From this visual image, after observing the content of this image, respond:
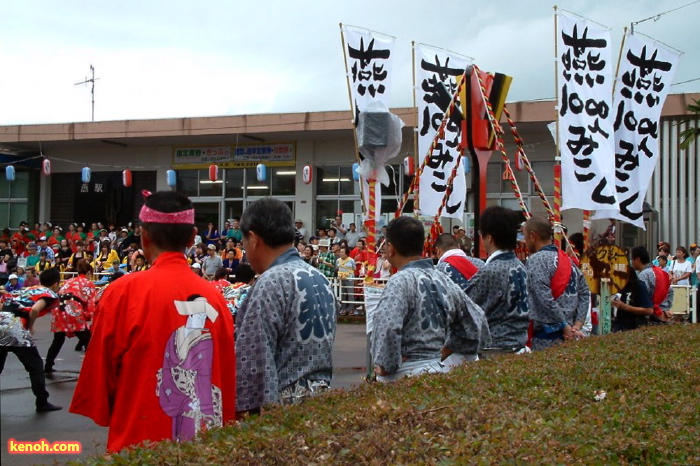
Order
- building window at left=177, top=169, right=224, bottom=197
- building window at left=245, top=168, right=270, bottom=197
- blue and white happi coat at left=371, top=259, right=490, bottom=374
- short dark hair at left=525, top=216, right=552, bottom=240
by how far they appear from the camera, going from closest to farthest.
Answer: blue and white happi coat at left=371, top=259, right=490, bottom=374 → short dark hair at left=525, top=216, right=552, bottom=240 → building window at left=245, top=168, right=270, bottom=197 → building window at left=177, top=169, right=224, bottom=197

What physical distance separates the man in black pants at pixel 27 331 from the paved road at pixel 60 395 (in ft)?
0.78

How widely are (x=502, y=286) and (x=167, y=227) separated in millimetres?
2858

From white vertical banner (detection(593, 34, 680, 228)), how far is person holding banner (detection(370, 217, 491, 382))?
9.47 meters

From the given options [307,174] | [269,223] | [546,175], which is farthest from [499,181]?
[269,223]

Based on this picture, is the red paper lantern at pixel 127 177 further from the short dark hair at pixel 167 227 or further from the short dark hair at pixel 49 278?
the short dark hair at pixel 167 227

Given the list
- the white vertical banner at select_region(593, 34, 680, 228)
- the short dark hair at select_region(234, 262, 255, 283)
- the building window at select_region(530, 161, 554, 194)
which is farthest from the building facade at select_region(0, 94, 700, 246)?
the short dark hair at select_region(234, 262, 255, 283)

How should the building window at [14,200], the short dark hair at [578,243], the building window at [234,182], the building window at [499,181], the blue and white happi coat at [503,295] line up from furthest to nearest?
the building window at [14,200]
the building window at [234,182]
the building window at [499,181]
the short dark hair at [578,243]
the blue and white happi coat at [503,295]

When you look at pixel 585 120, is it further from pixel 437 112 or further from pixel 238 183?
pixel 238 183

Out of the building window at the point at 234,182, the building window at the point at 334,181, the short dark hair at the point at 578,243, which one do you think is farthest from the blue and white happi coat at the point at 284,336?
the building window at the point at 234,182

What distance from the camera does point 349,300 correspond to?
57.9ft

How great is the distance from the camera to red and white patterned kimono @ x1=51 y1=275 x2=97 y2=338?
10383mm

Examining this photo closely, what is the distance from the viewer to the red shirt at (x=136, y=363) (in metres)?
2.96

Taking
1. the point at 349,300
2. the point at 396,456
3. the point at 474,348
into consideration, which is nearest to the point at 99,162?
the point at 349,300

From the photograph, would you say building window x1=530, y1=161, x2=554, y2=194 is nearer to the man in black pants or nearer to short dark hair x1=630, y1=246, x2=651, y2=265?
short dark hair x1=630, y1=246, x2=651, y2=265
